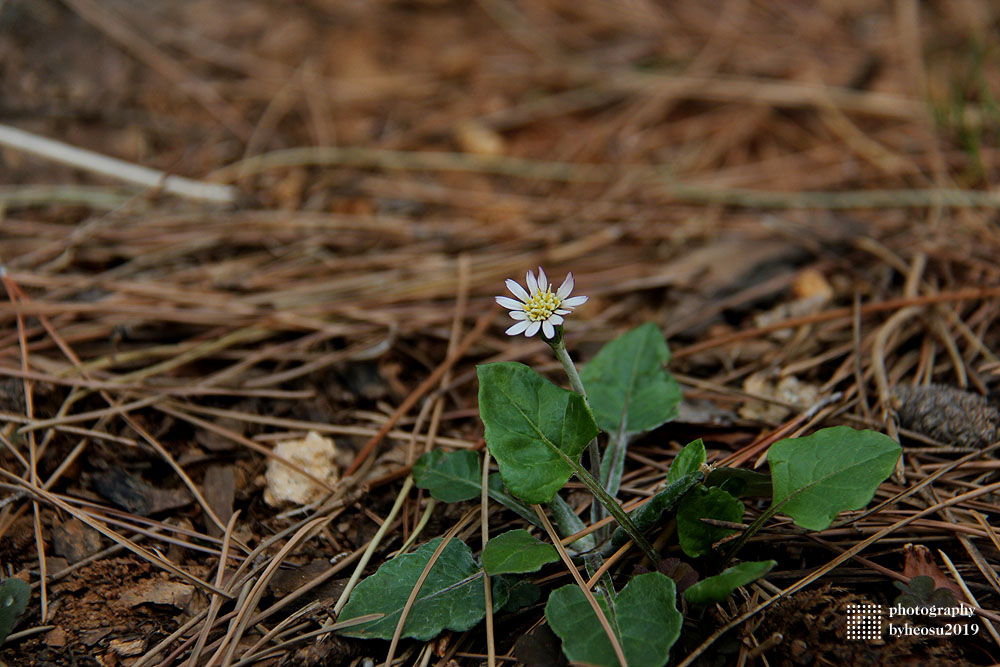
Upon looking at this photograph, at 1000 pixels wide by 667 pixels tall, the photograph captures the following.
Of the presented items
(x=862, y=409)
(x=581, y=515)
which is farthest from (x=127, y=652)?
(x=862, y=409)

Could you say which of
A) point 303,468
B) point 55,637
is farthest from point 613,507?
point 55,637

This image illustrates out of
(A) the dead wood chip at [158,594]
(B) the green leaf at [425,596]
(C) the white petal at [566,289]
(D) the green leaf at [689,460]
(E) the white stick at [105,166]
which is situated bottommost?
(A) the dead wood chip at [158,594]

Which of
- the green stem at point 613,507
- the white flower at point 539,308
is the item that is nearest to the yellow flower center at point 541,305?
the white flower at point 539,308

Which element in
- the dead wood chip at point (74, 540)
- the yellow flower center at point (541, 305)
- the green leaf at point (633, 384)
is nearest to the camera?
the yellow flower center at point (541, 305)

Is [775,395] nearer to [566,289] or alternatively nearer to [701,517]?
[701,517]

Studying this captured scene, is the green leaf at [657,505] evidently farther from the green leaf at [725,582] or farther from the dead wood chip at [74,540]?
the dead wood chip at [74,540]

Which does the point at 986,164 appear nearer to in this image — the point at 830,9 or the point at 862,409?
the point at 830,9

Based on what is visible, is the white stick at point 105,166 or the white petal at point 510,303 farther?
the white stick at point 105,166
